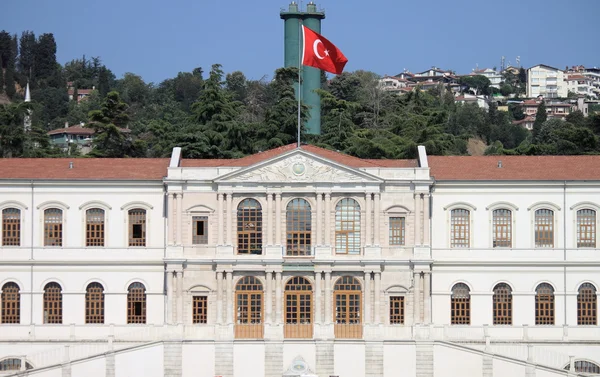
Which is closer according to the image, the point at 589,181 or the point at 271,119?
the point at 589,181

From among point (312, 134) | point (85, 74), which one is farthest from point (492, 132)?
Answer: point (85, 74)

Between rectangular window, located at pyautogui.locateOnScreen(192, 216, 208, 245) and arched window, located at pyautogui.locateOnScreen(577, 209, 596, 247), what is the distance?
53.5ft

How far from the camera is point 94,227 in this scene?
174 ft

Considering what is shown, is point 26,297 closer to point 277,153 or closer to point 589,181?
point 277,153

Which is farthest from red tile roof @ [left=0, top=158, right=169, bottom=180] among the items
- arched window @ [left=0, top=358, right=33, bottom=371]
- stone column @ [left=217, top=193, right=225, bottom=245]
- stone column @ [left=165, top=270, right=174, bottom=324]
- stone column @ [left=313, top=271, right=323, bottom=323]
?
stone column @ [left=313, top=271, right=323, bottom=323]

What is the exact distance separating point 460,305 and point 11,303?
1965cm

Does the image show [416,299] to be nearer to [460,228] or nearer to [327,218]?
[460,228]

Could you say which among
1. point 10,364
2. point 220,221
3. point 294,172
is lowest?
point 10,364

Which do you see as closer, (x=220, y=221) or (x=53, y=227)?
(x=220, y=221)

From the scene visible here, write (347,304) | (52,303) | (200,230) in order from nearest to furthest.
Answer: (347,304) < (200,230) < (52,303)

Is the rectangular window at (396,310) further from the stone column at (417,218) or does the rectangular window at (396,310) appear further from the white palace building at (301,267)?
the stone column at (417,218)

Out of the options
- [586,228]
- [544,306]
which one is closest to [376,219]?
[544,306]

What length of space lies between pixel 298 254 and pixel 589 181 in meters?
13.0

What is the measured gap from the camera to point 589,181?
5231 cm
